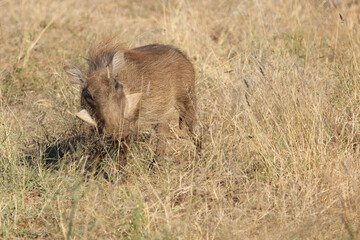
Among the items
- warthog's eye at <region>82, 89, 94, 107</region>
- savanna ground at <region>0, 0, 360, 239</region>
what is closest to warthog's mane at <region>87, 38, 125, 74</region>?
warthog's eye at <region>82, 89, 94, 107</region>

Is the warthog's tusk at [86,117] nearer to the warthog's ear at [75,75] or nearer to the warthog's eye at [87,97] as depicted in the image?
the warthog's eye at [87,97]

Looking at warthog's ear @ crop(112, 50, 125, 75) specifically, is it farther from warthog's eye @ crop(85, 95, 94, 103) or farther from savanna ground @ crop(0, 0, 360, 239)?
savanna ground @ crop(0, 0, 360, 239)

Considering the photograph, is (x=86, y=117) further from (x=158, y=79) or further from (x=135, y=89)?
(x=158, y=79)

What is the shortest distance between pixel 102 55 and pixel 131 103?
557 millimetres

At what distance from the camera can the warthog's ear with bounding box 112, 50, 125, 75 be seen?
391cm

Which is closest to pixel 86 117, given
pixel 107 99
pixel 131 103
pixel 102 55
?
pixel 107 99

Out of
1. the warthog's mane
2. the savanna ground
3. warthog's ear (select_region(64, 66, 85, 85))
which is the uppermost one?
the warthog's mane

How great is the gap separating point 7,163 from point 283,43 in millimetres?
3515

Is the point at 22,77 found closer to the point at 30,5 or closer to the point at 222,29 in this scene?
the point at 30,5

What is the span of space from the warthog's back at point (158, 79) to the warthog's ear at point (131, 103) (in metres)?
0.08

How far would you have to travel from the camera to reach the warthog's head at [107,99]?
3.50 meters

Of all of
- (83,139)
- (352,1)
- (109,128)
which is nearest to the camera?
(109,128)

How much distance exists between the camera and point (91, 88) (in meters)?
3.70

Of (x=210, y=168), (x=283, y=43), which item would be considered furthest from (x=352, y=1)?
(x=210, y=168)
